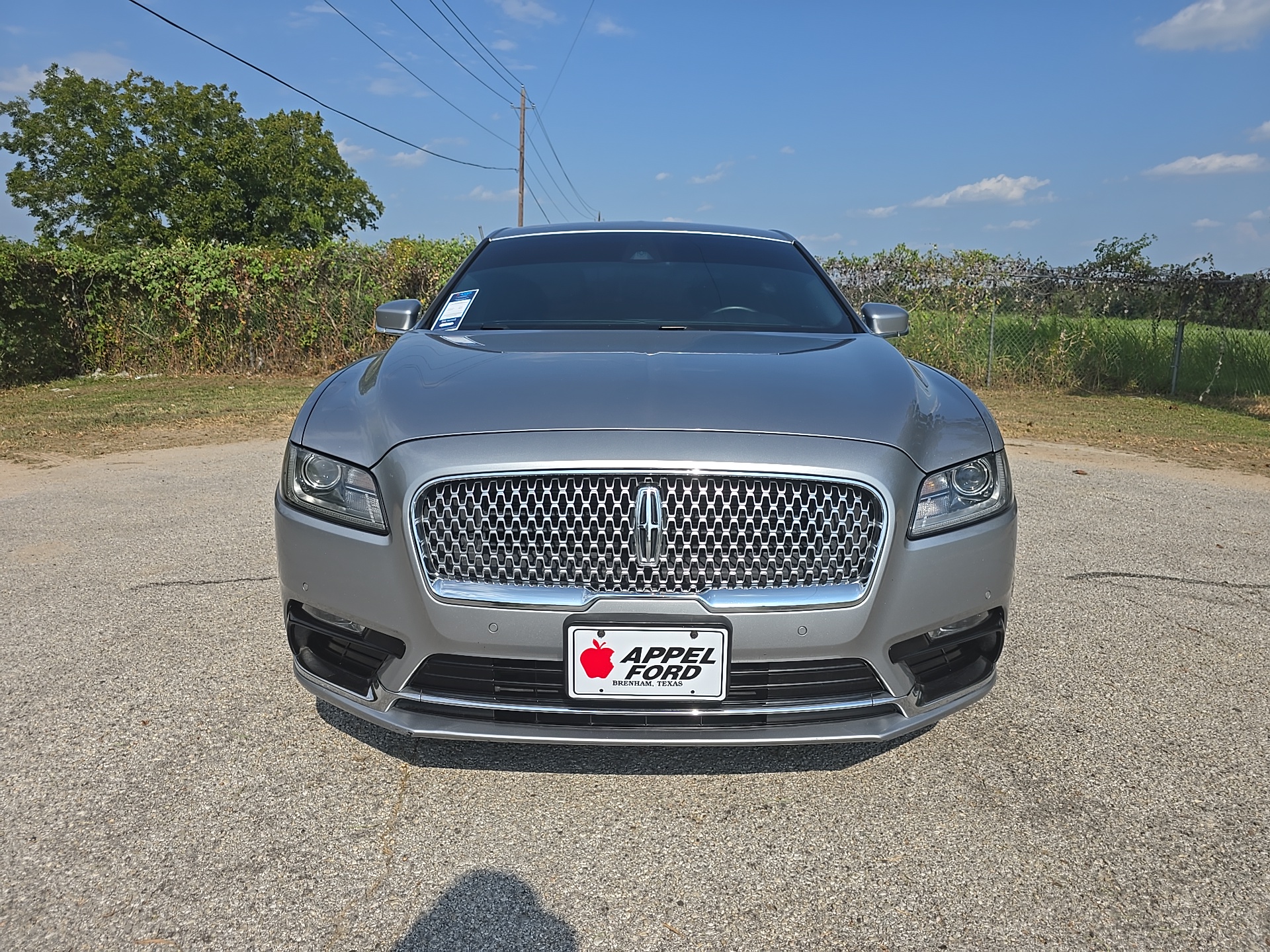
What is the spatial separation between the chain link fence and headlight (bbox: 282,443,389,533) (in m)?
12.9

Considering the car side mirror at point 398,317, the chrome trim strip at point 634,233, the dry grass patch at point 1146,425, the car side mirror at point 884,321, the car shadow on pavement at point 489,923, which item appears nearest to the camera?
the car shadow on pavement at point 489,923

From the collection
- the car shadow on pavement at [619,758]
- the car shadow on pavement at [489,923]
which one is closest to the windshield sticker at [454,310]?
the car shadow on pavement at [619,758]

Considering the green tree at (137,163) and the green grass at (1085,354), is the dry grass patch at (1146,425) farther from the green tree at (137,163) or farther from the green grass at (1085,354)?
the green tree at (137,163)

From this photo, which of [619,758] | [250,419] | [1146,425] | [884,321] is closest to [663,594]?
[619,758]

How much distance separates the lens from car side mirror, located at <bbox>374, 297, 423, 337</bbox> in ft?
12.6

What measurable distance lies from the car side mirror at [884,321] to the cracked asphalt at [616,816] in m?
Result: 1.34

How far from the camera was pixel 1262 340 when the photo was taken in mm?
11977

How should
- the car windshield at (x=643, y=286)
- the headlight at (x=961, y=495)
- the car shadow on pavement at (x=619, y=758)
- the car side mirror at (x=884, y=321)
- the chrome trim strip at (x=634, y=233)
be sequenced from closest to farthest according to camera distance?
the headlight at (x=961, y=495) → the car shadow on pavement at (x=619, y=758) → the car windshield at (x=643, y=286) → the car side mirror at (x=884, y=321) → the chrome trim strip at (x=634, y=233)

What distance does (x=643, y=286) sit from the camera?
365 cm

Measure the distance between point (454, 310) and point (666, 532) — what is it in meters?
1.80

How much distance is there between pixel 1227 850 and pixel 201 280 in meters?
14.7

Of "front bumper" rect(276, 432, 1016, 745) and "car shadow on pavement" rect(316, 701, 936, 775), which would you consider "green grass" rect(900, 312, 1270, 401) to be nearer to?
"car shadow on pavement" rect(316, 701, 936, 775)

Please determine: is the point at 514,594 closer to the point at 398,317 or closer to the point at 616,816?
the point at 616,816

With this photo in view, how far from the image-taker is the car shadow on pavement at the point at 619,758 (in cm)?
265
